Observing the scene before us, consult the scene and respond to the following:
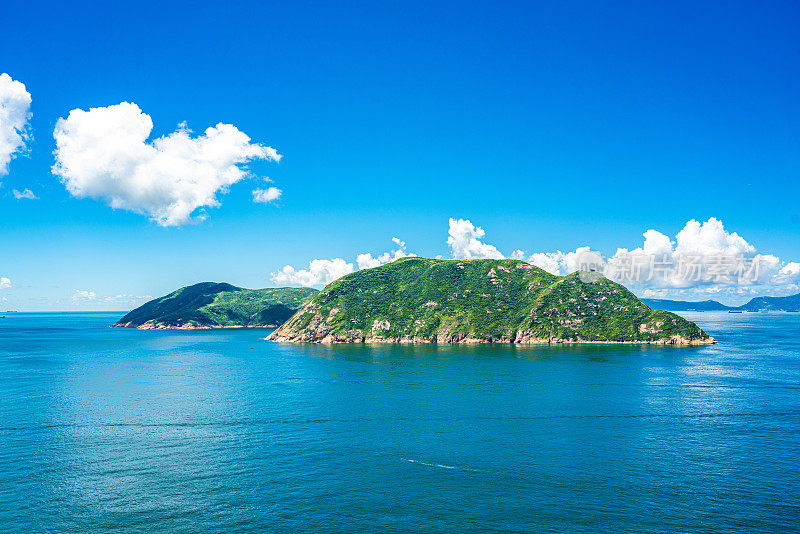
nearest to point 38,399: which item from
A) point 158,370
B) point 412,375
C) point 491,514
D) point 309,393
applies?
point 158,370

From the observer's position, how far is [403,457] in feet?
271

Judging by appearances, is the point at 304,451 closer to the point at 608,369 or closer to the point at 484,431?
the point at 484,431

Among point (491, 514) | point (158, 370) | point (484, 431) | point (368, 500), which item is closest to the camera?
point (491, 514)

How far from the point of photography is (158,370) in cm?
19150

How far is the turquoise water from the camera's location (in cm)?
6034

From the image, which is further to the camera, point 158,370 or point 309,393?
point 158,370

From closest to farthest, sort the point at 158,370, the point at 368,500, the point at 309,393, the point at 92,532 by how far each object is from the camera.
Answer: the point at 92,532 → the point at 368,500 → the point at 309,393 → the point at 158,370

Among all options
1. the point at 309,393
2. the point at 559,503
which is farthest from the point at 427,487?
the point at 309,393

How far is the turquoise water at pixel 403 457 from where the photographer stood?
198 ft

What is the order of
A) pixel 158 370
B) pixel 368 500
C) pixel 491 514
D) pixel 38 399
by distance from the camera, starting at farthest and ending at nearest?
1. pixel 158 370
2. pixel 38 399
3. pixel 368 500
4. pixel 491 514

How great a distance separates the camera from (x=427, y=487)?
228 ft

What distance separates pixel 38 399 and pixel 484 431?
412 feet

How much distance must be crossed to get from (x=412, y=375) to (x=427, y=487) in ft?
341

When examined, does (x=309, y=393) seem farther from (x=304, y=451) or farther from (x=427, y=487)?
(x=427, y=487)
